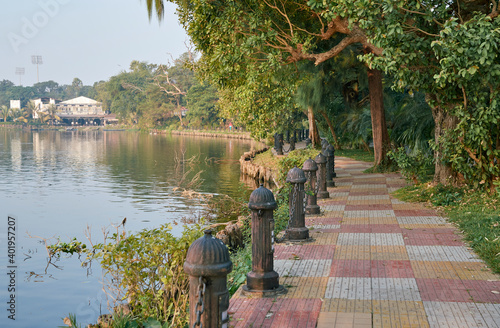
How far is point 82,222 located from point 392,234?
11257mm

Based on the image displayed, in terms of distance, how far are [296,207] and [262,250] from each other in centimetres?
254

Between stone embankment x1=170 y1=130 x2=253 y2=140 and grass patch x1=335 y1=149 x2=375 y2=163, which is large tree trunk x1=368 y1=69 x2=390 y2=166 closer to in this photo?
grass patch x1=335 y1=149 x2=375 y2=163

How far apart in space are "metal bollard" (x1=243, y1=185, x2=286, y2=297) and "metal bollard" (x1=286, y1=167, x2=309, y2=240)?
2347 millimetres

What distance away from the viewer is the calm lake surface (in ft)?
33.2

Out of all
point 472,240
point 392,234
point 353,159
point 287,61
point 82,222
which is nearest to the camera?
point 472,240

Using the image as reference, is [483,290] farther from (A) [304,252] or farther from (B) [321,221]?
(B) [321,221]

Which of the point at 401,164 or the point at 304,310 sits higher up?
the point at 401,164

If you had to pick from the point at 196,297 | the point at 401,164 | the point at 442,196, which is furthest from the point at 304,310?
the point at 401,164

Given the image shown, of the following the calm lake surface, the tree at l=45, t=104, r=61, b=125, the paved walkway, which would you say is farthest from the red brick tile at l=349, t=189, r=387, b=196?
the tree at l=45, t=104, r=61, b=125

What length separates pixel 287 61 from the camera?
1473cm

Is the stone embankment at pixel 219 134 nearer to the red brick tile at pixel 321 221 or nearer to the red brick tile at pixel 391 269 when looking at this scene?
the red brick tile at pixel 321 221

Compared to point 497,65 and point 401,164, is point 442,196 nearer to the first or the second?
point 401,164

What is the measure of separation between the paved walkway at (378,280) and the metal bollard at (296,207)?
0.24 m

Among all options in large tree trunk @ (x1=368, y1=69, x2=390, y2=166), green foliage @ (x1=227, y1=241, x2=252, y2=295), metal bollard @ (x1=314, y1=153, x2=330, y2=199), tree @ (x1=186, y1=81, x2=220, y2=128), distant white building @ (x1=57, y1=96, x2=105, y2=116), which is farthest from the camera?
distant white building @ (x1=57, y1=96, x2=105, y2=116)
